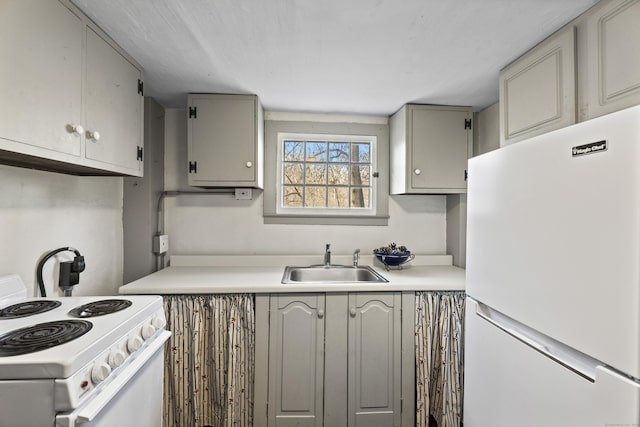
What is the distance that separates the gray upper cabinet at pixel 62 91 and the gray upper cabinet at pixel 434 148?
170 cm

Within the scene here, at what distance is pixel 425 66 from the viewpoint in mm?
1501

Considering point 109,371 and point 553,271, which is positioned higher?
point 553,271

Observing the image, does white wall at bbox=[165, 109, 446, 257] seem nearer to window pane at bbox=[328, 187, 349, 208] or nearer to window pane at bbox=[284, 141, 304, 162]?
window pane at bbox=[328, 187, 349, 208]

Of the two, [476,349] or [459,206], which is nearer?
[476,349]

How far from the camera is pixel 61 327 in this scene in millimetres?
913

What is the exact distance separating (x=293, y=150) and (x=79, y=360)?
73.6 inches

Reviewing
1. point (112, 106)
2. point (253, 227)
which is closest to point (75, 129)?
point (112, 106)

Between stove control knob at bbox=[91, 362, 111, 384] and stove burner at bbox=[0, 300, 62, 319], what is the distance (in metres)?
0.47

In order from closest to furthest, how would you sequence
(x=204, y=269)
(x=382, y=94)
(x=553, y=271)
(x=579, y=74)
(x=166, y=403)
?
1. (x=553, y=271)
2. (x=579, y=74)
3. (x=166, y=403)
4. (x=382, y=94)
5. (x=204, y=269)

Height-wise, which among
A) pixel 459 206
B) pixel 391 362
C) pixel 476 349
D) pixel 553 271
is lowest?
pixel 391 362

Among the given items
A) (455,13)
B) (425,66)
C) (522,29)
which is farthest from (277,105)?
(522,29)

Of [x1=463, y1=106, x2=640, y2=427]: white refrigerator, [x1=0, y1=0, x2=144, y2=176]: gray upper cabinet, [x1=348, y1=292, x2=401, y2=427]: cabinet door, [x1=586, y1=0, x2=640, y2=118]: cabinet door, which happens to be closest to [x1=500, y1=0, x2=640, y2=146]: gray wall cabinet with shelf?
[x1=586, y1=0, x2=640, y2=118]: cabinet door

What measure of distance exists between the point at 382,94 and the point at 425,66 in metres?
0.39

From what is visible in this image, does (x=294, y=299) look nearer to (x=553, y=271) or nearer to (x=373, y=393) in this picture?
(x=373, y=393)
